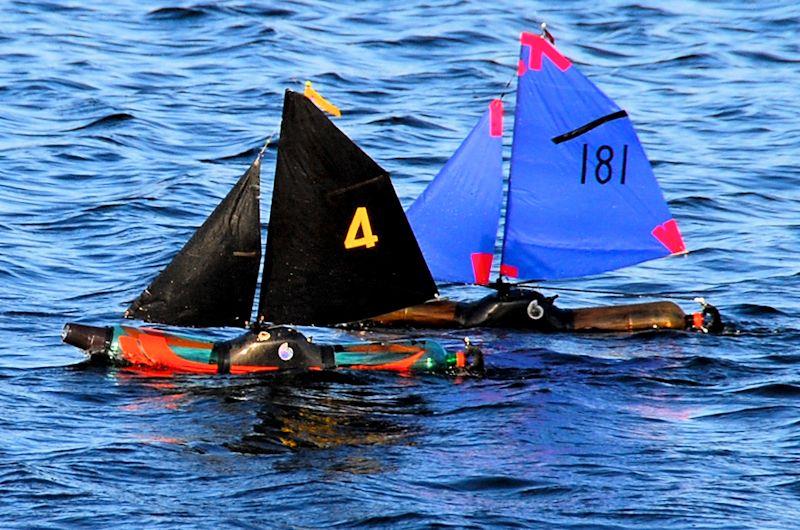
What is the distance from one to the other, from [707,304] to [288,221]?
19.6 feet

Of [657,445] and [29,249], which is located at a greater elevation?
[29,249]

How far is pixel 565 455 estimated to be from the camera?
50.0 ft

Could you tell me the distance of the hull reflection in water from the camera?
17.0 metres

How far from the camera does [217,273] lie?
669 inches

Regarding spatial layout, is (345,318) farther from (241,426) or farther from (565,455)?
(565,455)

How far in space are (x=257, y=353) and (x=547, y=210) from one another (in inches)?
195

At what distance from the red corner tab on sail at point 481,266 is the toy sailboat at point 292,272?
8.62 feet

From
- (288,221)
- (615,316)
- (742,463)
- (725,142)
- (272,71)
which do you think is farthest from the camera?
A: (272,71)

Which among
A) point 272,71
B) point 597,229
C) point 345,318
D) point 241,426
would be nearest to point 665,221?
point 597,229

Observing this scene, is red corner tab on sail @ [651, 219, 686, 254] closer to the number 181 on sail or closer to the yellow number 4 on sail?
the number 181 on sail

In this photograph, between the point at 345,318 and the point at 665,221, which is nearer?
the point at 345,318

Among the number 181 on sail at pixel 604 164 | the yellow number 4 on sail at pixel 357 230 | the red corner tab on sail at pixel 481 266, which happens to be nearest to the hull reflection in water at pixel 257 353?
the yellow number 4 on sail at pixel 357 230

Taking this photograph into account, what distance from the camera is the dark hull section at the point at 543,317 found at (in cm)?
1973

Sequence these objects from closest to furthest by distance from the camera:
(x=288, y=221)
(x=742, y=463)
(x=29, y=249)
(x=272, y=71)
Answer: (x=742, y=463), (x=288, y=221), (x=29, y=249), (x=272, y=71)
